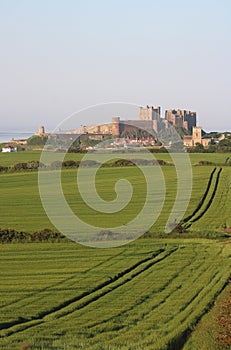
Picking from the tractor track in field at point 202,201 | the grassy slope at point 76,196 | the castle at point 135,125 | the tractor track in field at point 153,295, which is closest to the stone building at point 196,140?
the castle at point 135,125

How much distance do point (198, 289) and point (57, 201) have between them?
81.7 ft

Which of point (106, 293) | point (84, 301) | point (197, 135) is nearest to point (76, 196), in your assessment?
point (106, 293)

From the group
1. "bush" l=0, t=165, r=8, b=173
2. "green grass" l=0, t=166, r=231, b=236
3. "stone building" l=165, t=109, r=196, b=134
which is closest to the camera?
"green grass" l=0, t=166, r=231, b=236

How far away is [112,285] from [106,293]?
1.11 metres

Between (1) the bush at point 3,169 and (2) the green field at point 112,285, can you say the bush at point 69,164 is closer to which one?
(1) the bush at point 3,169

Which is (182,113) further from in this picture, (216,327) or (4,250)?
(216,327)

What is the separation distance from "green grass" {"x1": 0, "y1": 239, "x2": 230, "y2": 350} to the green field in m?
0.02

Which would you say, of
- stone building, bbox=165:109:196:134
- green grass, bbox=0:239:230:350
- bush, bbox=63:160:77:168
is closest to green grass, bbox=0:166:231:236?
bush, bbox=63:160:77:168

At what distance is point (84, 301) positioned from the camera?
65.1 feet

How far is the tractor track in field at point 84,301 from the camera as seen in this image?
669 inches

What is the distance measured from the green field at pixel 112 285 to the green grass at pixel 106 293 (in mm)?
25

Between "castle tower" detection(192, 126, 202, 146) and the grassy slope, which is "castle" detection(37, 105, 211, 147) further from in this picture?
the grassy slope

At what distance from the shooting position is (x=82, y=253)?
93.0 ft

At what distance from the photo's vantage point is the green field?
54.3 feet
